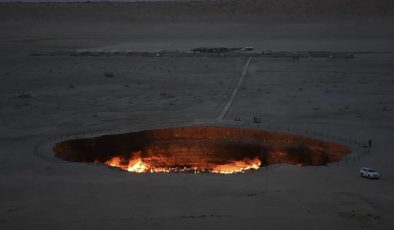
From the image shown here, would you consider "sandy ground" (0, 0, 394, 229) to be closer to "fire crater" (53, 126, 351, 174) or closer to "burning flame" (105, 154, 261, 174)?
"fire crater" (53, 126, 351, 174)

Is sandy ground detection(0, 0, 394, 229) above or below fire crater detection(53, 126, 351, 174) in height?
above

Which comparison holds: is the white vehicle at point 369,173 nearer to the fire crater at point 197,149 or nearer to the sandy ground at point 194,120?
the sandy ground at point 194,120

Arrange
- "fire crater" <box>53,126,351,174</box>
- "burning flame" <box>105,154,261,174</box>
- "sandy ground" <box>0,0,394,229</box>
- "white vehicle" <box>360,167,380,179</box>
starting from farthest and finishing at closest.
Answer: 1. "burning flame" <box>105,154,261,174</box>
2. "fire crater" <box>53,126,351,174</box>
3. "white vehicle" <box>360,167,380,179</box>
4. "sandy ground" <box>0,0,394,229</box>

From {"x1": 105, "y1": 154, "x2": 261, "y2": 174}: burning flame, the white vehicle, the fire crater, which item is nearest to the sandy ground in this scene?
the white vehicle

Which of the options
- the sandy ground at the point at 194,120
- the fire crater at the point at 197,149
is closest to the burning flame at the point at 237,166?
the fire crater at the point at 197,149

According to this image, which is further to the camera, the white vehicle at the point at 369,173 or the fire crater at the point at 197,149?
the fire crater at the point at 197,149

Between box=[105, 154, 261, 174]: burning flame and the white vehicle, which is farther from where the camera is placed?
box=[105, 154, 261, 174]: burning flame

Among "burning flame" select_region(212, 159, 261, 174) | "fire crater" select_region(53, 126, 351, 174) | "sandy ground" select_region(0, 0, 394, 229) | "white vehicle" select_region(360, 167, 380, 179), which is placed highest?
"white vehicle" select_region(360, 167, 380, 179)
